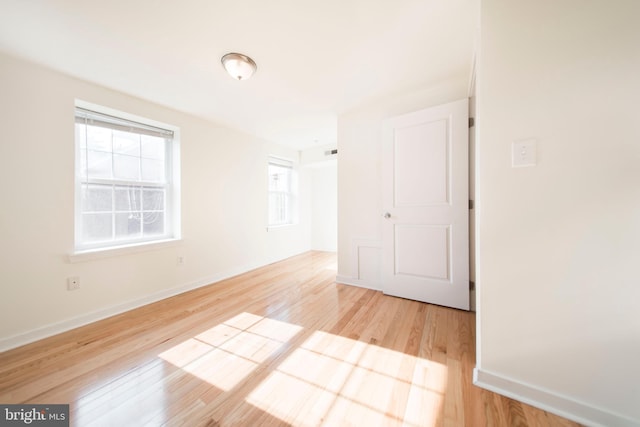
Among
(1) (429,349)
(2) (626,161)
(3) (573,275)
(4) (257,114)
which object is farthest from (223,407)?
(4) (257,114)

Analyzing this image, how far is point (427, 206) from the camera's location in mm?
2316

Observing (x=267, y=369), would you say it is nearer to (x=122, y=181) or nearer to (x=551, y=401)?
(x=551, y=401)

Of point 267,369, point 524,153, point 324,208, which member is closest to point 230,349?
point 267,369

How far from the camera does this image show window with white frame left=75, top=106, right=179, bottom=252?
214 centimetres

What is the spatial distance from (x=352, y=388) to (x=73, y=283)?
250 cm

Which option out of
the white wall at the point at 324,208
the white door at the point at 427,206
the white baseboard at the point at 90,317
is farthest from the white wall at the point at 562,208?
the white wall at the point at 324,208

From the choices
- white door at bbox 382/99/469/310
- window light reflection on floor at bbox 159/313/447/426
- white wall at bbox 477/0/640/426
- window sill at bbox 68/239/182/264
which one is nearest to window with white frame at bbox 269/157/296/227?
window sill at bbox 68/239/182/264

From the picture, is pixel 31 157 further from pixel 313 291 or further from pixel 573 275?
pixel 573 275

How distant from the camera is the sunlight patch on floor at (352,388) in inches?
43.4

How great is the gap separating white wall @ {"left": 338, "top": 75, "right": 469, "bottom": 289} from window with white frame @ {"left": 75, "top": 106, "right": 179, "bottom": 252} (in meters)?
2.15

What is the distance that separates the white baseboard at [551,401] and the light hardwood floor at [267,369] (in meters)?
0.04

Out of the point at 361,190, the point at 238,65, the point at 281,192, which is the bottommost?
the point at 361,190

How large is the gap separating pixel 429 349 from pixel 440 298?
801 mm

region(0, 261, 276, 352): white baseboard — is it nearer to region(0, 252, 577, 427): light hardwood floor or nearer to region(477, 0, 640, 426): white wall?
region(0, 252, 577, 427): light hardwood floor
